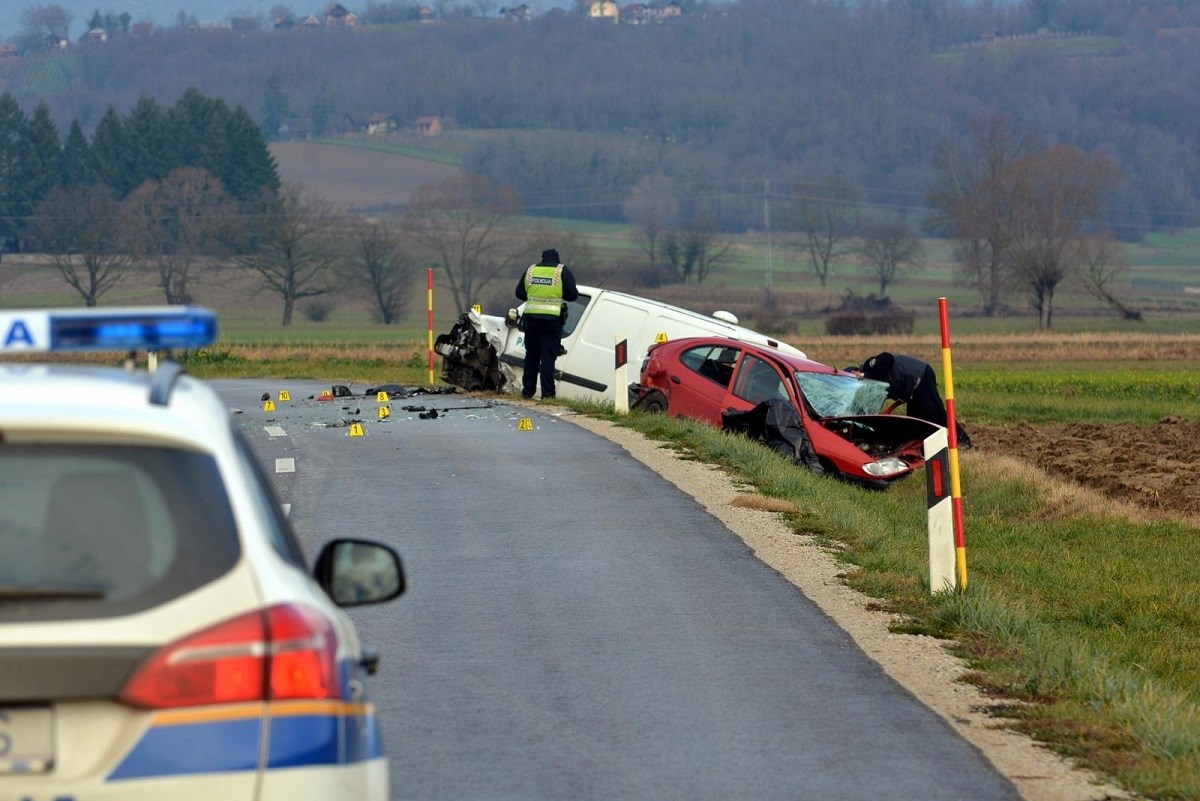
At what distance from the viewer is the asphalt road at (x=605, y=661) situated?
22.5 ft

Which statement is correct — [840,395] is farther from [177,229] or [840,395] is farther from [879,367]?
[177,229]

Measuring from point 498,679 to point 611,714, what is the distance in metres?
0.83

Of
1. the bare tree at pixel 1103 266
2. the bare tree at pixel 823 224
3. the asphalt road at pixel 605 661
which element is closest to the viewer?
A: the asphalt road at pixel 605 661

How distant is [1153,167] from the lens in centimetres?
18475

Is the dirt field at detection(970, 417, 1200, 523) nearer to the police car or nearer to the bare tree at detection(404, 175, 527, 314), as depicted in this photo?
the police car

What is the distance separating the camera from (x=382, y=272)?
11025cm

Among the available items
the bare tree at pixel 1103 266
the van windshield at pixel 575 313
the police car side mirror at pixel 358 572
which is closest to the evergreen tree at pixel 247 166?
the bare tree at pixel 1103 266

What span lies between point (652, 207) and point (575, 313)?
419ft

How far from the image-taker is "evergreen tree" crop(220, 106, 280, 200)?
452 feet

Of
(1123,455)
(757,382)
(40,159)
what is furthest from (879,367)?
(40,159)

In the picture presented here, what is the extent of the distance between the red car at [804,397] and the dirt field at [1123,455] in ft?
8.51

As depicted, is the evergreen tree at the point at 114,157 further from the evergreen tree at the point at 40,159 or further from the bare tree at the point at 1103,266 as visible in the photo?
the bare tree at the point at 1103,266

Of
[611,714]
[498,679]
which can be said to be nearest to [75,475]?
[611,714]

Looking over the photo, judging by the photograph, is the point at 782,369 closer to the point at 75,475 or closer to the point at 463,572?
the point at 463,572
